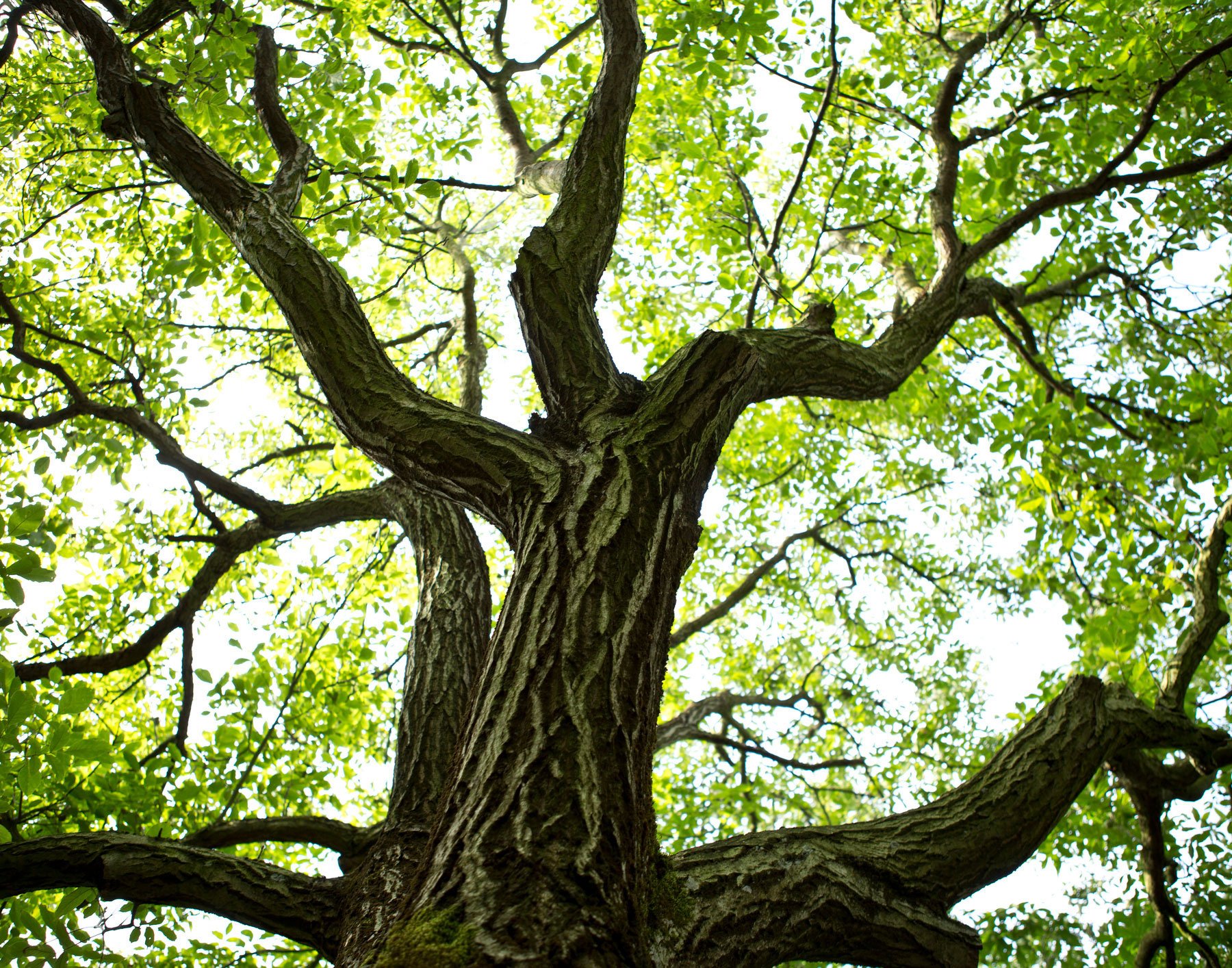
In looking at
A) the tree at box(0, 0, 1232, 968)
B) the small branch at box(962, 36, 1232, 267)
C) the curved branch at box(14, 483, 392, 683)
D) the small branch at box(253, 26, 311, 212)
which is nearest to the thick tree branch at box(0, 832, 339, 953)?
the tree at box(0, 0, 1232, 968)

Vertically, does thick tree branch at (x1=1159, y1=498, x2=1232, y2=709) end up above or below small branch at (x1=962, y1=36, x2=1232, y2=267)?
below

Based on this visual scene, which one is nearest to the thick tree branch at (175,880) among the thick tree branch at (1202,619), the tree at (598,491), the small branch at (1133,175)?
the tree at (598,491)

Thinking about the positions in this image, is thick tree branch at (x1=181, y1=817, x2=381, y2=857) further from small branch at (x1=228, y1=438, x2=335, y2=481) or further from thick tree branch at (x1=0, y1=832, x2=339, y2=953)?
small branch at (x1=228, y1=438, x2=335, y2=481)

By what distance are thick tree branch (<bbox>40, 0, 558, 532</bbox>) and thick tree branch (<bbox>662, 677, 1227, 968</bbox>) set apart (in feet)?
4.50

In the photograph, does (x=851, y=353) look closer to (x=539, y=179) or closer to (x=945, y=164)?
(x=945, y=164)

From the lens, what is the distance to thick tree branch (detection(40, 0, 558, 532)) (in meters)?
2.97

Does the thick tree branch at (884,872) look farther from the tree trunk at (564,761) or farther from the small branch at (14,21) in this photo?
the small branch at (14,21)

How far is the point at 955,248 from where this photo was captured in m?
5.15

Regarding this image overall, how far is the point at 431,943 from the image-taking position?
1.78 m

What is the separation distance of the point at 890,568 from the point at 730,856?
8243mm

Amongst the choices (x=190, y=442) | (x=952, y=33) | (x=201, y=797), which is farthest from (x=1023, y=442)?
(x=190, y=442)

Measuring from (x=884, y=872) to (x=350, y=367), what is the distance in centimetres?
252

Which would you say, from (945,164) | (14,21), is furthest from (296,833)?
(945,164)

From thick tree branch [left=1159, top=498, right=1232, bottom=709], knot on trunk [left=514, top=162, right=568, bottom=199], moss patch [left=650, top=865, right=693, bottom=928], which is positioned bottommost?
moss patch [left=650, top=865, right=693, bottom=928]
